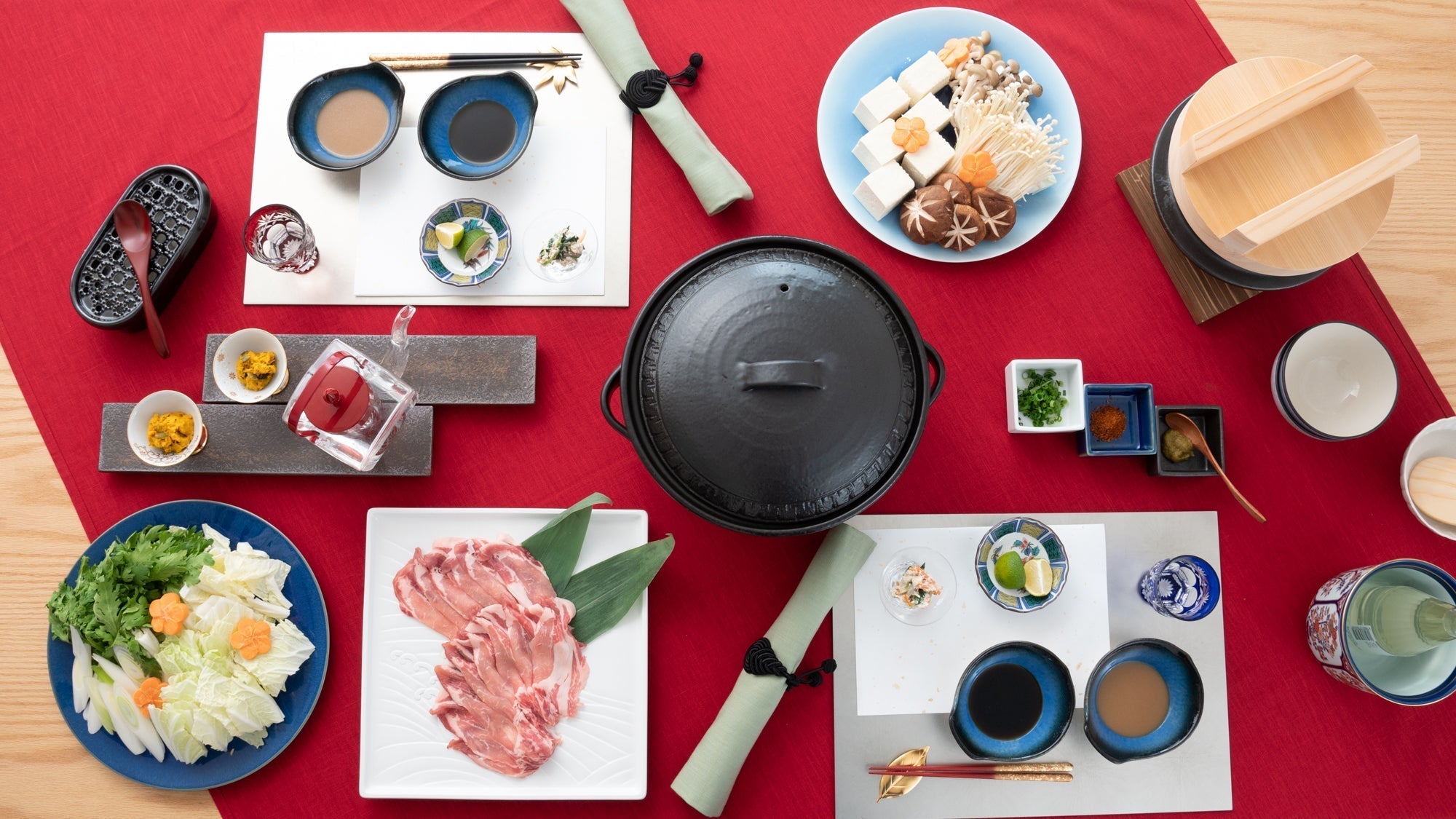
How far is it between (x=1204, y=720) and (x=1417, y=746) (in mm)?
461

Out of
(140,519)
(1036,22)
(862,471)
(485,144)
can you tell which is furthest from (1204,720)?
(140,519)

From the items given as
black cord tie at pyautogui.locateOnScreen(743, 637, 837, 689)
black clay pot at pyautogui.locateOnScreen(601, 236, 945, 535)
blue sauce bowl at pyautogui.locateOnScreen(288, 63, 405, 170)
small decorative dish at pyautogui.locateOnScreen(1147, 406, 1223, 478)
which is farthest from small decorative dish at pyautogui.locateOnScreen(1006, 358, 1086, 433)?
blue sauce bowl at pyautogui.locateOnScreen(288, 63, 405, 170)

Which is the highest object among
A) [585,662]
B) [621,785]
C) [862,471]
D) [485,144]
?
[485,144]

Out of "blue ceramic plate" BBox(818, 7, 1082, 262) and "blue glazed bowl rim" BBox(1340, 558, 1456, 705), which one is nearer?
"blue glazed bowl rim" BBox(1340, 558, 1456, 705)

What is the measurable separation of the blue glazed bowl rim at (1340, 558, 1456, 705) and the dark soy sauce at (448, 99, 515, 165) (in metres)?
1.91

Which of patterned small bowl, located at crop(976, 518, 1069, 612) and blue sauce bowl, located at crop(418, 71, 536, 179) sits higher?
blue sauce bowl, located at crop(418, 71, 536, 179)

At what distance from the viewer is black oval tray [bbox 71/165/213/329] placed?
1.59 m

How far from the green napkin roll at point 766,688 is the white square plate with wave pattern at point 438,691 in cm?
13

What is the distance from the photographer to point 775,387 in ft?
3.69

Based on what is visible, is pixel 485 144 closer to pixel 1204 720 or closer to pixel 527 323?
pixel 527 323

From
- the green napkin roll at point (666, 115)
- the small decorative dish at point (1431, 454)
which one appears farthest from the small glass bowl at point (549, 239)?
the small decorative dish at point (1431, 454)

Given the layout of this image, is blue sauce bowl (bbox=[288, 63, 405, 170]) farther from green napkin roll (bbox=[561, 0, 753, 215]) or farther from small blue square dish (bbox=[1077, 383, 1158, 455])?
small blue square dish (bbox=[1077, 383, 1158, 455])

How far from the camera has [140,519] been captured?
1.57m

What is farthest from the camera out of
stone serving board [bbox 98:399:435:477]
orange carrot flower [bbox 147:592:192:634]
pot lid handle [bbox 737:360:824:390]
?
stone serving board [bbox 98:399:435:477]
